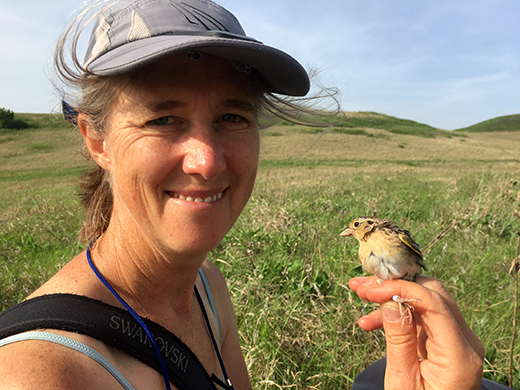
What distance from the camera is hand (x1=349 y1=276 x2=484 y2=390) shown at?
1.58 meters

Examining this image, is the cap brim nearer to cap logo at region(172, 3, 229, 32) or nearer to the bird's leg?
cap logo at region(172, 3, 229, 32)

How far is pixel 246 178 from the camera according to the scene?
5.63ft

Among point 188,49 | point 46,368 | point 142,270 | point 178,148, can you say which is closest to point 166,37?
point 188,49

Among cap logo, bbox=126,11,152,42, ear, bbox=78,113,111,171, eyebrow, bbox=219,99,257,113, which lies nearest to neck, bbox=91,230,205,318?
ear, bbox=78,113,111,171

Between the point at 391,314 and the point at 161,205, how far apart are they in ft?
4.22

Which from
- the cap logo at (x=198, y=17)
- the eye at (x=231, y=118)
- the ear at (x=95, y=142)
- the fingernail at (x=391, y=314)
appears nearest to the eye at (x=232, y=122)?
the eye at (x=231, y=118)

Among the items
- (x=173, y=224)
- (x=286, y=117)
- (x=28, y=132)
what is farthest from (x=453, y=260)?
(x=28, y=132)

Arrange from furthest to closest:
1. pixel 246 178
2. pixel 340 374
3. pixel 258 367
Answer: pixel 258 367
pixel 340 374
pixel 246 178

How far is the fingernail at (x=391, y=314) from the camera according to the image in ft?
5.72

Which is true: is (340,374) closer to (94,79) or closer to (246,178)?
(246,178)

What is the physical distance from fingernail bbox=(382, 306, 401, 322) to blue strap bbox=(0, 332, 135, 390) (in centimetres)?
126

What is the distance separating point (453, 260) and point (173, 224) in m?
4.28

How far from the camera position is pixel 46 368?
1.02 m

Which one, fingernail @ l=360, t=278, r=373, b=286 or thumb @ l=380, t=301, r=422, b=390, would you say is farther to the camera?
fingernail @ l=360, t=278, r=373, b=286
